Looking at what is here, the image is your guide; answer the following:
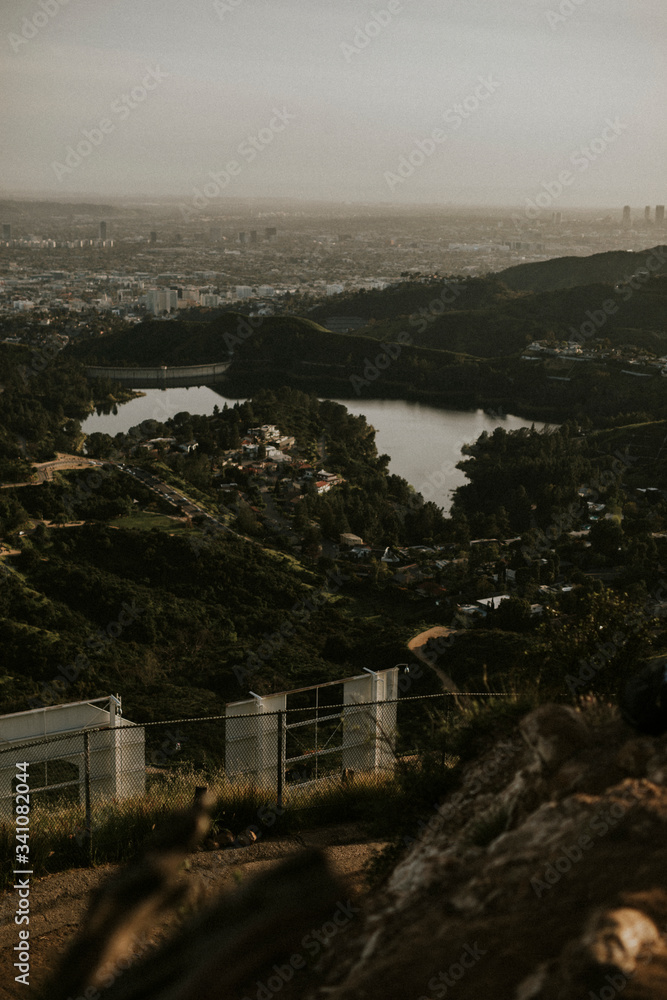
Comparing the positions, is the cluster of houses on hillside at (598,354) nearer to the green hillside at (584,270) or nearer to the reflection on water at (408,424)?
the reflection on water at (408,424)


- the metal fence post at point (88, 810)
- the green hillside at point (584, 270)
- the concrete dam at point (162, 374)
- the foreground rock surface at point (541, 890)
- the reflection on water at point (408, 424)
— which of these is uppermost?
the green hillside at point (584, 270)

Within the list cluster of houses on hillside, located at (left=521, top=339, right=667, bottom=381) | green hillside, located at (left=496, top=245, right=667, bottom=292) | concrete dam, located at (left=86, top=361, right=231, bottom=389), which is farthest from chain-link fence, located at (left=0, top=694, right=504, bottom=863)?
green hillside, located at (left=496, top=245, right=667, bottom=292)

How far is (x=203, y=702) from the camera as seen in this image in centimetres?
1329

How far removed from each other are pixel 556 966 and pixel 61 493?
76.1ft

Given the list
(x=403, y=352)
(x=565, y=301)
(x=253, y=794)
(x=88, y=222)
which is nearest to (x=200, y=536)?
(x=253, y=794)

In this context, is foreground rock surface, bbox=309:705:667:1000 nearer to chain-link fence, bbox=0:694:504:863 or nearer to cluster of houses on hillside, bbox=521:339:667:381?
chain-link fence, bbox=0:694:504:863

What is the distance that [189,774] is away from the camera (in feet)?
16.7

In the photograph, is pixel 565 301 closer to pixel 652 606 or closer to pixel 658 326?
pixel 658 326

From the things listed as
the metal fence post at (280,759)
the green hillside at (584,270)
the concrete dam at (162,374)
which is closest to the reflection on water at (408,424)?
the concrete dam at (162,374)

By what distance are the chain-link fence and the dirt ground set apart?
159mm

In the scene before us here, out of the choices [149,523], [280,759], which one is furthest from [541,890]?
[149,523]

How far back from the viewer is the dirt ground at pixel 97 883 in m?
2.79

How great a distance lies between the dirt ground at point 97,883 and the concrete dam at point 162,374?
55.0 meters

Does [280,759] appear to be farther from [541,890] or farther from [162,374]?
[162,374]
